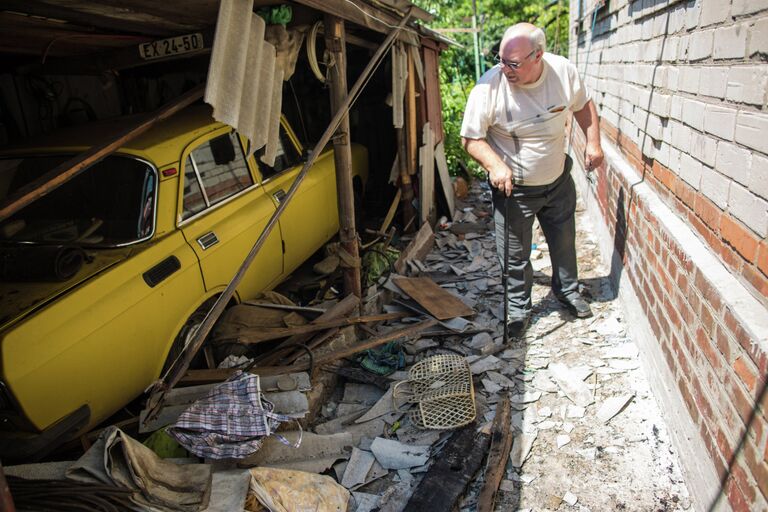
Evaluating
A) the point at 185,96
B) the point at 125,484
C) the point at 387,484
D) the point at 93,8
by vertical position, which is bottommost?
the point at 387,484

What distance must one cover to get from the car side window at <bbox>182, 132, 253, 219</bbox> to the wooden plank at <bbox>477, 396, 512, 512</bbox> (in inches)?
101

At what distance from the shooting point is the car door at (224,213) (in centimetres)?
387

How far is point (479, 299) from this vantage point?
5.36 meters

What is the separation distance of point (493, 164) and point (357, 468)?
2.30 meters

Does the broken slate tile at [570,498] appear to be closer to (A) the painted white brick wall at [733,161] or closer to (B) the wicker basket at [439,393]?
(B) the wicker basket at [439,393]

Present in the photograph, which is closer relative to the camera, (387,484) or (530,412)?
(387,484)

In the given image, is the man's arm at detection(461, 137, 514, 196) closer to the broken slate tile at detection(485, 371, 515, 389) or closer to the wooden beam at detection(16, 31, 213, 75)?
the broken slate tile at detection(485, 371, 515, 389)

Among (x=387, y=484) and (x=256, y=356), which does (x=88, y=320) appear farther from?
(x=387, y=484)

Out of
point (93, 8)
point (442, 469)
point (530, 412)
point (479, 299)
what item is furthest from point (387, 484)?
point (93, 8)

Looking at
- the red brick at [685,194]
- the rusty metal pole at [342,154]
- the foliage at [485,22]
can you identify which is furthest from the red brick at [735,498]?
the foliage at [485,22]

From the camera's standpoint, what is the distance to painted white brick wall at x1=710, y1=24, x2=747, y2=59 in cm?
241

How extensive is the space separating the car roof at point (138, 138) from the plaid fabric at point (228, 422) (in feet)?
5.54

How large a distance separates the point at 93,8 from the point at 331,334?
269cm

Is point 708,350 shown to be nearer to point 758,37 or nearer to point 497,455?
point 497,455
